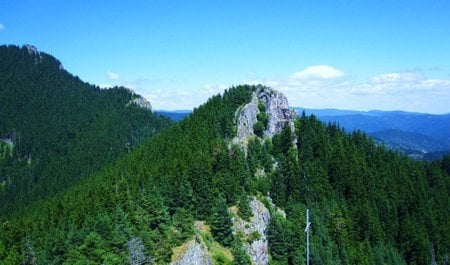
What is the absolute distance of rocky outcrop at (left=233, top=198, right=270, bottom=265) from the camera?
2825 inches

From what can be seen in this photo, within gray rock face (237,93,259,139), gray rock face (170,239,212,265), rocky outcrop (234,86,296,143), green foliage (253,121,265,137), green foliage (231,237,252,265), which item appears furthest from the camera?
green foliage (253,121,265,137)

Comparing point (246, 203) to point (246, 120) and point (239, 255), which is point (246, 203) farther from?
point (246, 120)

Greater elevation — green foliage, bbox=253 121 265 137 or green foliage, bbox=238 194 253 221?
green foliage, bbox=253 121 265 137

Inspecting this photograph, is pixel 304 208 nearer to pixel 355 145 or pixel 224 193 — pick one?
pixel 224 193

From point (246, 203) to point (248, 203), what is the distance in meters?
1.04

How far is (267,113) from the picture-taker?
113812 millimetres

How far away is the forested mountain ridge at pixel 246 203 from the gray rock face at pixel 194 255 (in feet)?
1.56

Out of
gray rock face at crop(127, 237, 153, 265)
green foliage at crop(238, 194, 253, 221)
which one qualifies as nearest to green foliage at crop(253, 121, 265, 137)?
green foliage at crop(238, 194, 253, 221)

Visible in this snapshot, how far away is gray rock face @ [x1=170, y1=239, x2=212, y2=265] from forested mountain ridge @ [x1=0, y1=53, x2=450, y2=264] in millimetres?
475

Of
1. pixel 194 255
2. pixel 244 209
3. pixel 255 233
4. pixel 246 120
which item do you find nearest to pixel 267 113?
pixel 246 120

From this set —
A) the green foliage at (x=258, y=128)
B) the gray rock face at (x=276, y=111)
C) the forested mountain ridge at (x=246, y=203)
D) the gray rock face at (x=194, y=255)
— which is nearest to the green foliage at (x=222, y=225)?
the forested mountain ridge at (x=246, y=203)

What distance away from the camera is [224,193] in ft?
255

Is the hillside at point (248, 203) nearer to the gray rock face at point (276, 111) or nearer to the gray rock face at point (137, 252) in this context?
the gray rock face at point (137, 252)

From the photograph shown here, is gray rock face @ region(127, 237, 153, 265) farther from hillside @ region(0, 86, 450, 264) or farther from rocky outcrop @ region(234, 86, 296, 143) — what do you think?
rocky outcrop @ region(234, 86, 296, 143)
